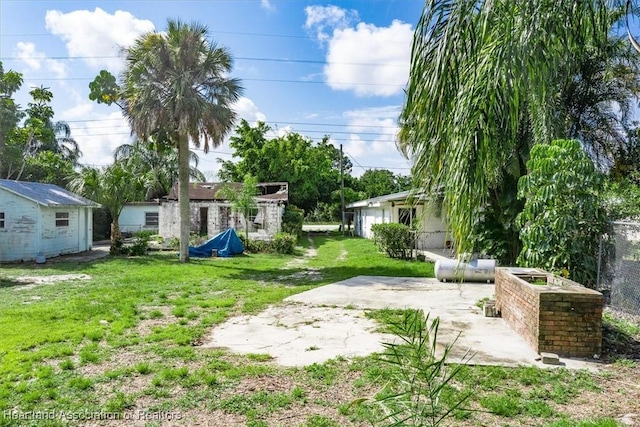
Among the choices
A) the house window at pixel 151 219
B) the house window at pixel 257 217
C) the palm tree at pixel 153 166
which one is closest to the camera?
the house window at pixel 257 217

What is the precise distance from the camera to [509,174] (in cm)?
1123

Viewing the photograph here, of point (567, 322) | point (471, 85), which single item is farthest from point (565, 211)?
point (471, 85)

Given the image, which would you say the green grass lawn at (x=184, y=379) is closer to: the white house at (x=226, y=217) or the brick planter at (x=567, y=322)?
Answer: the brick planter at (x=567, y=322)

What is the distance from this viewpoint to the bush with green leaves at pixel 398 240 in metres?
14.7

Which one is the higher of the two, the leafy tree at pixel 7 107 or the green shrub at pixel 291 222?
the leafy tree at pixel 7 107

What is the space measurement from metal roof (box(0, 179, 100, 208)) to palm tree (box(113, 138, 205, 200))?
10262 millimetres

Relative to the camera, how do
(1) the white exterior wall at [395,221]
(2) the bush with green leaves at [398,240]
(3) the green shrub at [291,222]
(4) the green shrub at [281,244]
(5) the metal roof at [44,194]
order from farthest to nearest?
(3) the green shrub at [291,222] → (4) the green shrub at [281,244] → (1) the white exterior wall at [395,221] → (5) the metal roof at [44,194] → (2) the bush with green leaves at [398,240]

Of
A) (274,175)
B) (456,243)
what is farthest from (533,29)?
(274,175)

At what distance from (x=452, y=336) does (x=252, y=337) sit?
9.45ft

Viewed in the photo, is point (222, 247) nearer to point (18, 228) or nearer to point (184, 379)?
point (18, 228)

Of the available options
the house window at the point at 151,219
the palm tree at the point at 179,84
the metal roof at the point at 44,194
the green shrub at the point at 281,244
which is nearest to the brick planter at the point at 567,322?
the palm tree at the point at 179,84

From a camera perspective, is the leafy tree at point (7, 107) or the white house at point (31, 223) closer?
the white house at point (31, 223)

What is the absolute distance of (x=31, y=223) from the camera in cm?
1512

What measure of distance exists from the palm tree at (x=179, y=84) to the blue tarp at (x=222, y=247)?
15.3 ft
